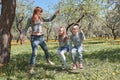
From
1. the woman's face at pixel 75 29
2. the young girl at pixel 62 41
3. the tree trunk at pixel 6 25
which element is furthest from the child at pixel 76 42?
the tree trunk at pixel 6 25

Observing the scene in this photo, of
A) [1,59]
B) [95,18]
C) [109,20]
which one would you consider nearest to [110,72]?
[1,59]

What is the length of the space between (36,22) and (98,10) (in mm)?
53636

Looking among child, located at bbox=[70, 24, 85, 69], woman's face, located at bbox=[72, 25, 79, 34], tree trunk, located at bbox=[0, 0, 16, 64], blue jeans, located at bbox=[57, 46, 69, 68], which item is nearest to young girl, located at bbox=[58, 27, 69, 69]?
blue jeans, located at bbox=[57, 46, 69, 68]

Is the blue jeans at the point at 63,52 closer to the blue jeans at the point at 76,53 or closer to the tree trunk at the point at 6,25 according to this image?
the blue jeans at the point at 76,53

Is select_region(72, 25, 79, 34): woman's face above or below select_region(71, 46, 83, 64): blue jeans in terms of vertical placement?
above

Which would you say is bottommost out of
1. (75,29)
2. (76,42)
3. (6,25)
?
(76,42)

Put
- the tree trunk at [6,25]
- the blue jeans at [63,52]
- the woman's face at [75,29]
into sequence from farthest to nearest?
the tree trunk at [6,25]
the blue jeans at [63,52]
the woman's face at [75,29]

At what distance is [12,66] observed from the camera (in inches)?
545

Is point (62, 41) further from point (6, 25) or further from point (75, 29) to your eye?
point (6, 25)

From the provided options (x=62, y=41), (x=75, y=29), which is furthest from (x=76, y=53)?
(x=75, y=29)

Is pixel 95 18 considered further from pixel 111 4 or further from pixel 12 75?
pixel 12 75

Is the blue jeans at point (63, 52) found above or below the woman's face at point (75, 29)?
below

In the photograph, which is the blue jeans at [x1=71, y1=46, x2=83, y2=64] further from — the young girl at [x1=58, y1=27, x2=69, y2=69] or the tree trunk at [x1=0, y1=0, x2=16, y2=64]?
the tree trunk at [x1=0, y1=0, x2=16, y2=64]

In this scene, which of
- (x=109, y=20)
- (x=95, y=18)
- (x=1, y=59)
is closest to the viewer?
(x=1, y=59)
